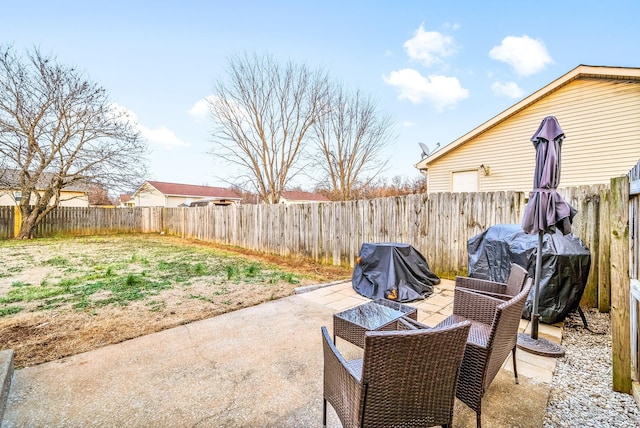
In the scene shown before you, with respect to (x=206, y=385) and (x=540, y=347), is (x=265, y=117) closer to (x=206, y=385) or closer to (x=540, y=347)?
(x=206, y=385)

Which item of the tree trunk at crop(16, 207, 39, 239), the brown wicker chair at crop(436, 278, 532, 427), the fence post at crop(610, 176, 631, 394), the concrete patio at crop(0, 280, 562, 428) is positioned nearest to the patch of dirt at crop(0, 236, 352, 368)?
the concrete patio at crop(0, 280, 562, 428)

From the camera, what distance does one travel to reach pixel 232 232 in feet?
34.3

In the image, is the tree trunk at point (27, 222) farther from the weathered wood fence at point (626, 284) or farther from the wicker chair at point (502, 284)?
the weathered wood fence at point (626, 284)

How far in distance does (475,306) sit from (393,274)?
1.93 meters

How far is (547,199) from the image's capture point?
2557 mm

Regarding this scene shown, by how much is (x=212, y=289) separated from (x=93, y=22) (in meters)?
7.01

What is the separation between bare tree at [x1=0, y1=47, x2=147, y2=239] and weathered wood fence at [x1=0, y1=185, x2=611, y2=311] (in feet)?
20.5

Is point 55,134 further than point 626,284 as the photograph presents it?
Yes

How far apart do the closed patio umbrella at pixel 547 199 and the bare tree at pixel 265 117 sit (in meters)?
10.9

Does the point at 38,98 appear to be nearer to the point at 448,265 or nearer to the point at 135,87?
the point at 135,87

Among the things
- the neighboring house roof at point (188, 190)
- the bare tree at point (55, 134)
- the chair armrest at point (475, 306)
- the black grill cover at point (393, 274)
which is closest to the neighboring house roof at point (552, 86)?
the black grill cover at point (393, 274)

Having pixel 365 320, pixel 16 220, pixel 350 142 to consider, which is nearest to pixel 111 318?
pixel 365 320

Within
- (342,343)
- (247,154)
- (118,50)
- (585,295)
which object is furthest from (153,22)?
(585,295)

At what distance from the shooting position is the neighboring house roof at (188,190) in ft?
87.7
